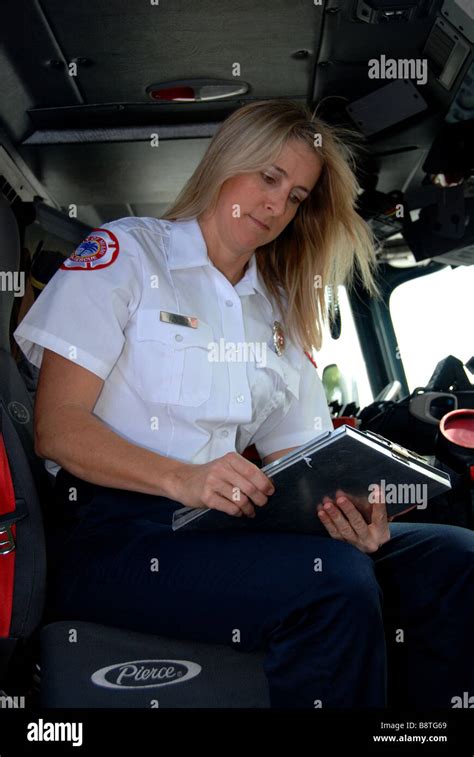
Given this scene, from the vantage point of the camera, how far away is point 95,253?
185cm

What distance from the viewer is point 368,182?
326 centimetres

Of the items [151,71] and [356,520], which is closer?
[356,520]

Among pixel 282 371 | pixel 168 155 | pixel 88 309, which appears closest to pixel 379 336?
pixel 168 155

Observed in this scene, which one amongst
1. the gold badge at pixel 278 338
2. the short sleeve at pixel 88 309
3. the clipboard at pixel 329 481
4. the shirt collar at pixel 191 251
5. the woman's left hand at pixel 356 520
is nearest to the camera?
the clipboard at pixel 329 481

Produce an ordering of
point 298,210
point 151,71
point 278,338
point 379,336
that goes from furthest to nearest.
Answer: point 379,336 → point 151,71 → point 298,210 → point 278,338

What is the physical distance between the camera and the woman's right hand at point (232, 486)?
146cm

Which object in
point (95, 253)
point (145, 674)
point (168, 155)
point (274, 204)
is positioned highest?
point (168, 155)

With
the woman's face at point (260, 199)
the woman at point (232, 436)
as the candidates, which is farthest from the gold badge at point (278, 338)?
the woman's face at point (260, 199)

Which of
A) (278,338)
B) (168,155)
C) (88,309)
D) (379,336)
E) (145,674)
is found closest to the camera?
(145,674)

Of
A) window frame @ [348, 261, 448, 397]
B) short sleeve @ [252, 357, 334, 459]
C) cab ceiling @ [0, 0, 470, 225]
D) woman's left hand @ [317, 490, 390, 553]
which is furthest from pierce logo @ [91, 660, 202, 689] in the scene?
window frame @ [348, 261, 448, 397]

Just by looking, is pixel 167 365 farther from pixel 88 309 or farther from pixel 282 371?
pixel 282 371

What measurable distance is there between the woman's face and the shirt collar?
63 mm

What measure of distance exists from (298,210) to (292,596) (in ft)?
3.89

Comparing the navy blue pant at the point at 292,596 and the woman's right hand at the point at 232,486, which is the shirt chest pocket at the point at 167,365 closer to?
the navy blue pant at the point at 292,596
